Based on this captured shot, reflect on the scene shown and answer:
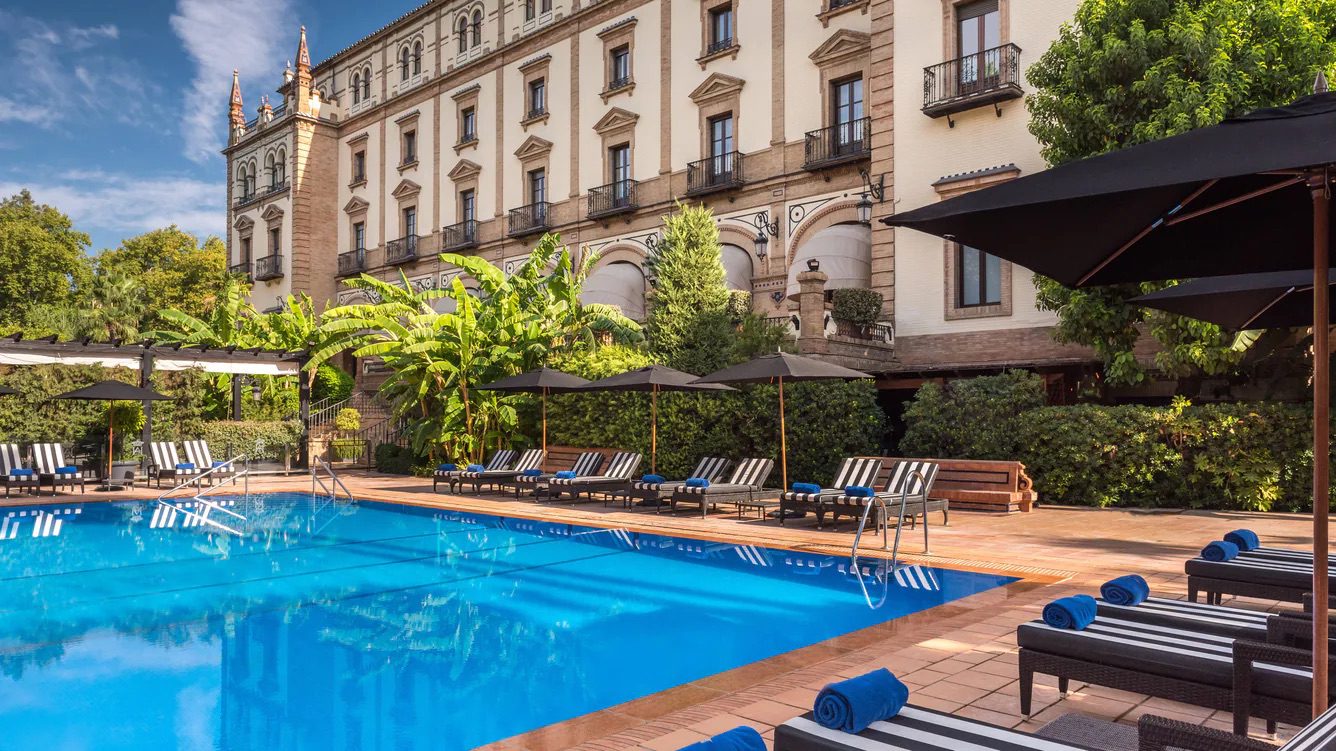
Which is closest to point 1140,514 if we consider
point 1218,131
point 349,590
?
point 349,590

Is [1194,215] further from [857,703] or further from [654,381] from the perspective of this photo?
[654,381]

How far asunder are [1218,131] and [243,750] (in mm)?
5276

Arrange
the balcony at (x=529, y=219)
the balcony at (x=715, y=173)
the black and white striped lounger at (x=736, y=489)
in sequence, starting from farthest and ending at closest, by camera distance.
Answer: the balcony at (x=529, y=219) < the balcony at (x=715, y=173) < the black and white striped lounger at (x=736, y=489)

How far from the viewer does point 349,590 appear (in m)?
9.00

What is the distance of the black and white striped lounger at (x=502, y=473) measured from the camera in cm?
1808

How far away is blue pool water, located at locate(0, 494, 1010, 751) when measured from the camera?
5258 mm

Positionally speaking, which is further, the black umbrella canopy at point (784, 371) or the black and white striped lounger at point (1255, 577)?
the black umbrella canopy at point (784, 371)

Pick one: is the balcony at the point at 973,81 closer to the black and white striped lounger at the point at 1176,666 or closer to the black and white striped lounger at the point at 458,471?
the black and white striped lounger at the point at 458,471

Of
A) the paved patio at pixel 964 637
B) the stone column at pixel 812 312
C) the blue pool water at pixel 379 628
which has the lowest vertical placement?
the blue pool water at pixel 379 628

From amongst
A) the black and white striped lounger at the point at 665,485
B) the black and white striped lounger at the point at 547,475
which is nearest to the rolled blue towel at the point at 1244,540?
the black and white striped lounger at the point at 665,485

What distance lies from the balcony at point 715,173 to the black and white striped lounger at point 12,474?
17460 mm

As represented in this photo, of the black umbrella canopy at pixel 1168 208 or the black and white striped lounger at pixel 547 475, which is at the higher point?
the black umbrella canopy at pixel 1168 208

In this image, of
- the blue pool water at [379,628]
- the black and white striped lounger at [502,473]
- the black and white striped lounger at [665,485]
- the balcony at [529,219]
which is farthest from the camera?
the balcony at [529,219]

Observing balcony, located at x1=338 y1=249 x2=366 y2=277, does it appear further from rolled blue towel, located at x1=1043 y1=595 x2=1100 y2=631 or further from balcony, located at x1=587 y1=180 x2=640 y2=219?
rolled blue towel, located at x1=1043 y1=595 x2=1100 y2=631
